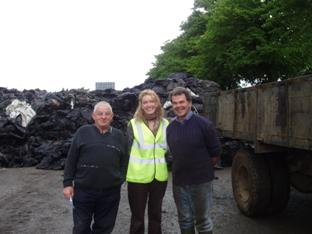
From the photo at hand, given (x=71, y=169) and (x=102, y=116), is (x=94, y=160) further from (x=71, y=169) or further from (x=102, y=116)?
(x=102, y=116)

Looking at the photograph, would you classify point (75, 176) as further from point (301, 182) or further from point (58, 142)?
point (58, 142)

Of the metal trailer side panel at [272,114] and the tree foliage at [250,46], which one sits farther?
the tree foliage at [250,46]

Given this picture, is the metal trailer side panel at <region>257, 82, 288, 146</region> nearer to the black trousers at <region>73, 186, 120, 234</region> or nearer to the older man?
the older man

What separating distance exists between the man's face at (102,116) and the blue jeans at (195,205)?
92 cm

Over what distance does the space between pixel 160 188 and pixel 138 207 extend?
0.27m

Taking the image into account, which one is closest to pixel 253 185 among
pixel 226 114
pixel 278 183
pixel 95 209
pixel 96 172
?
pixel 278 183

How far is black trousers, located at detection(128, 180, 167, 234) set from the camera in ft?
13.6

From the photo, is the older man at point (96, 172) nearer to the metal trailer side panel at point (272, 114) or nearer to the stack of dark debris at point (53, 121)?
the metal trailer side panel at point (272, 114)

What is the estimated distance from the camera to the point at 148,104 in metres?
4.10

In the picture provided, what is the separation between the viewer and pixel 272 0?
25.3m

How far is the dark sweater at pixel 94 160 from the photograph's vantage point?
153 inches

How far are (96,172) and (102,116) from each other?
491 millimetres

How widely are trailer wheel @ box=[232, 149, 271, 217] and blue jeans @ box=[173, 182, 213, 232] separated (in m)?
2.00

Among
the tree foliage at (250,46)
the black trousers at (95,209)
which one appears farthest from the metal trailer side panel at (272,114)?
the tree foliage at (250,46)
